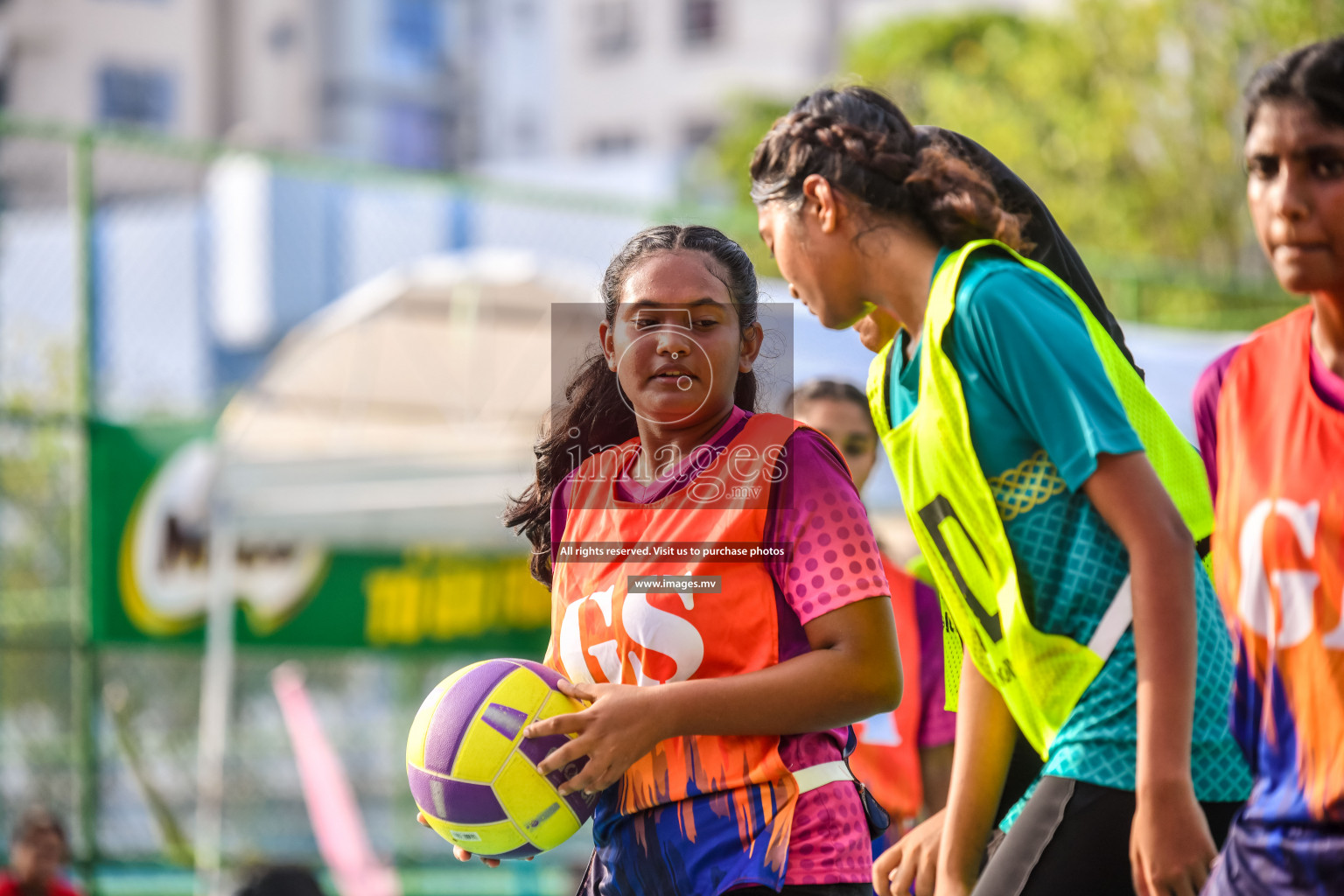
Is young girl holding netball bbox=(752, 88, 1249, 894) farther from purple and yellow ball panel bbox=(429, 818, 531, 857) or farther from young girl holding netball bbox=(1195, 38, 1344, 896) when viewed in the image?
purple and yellow ball panel bbox=(429, 818, 531, 857)

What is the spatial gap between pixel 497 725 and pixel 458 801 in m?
0.13

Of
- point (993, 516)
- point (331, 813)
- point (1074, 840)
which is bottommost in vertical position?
point (331, 813)

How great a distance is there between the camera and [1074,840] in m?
2.37

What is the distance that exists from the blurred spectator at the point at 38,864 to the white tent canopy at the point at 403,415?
177cm

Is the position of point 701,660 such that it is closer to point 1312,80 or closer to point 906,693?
point 1312,80

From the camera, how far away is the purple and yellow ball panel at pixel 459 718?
2.35 meters

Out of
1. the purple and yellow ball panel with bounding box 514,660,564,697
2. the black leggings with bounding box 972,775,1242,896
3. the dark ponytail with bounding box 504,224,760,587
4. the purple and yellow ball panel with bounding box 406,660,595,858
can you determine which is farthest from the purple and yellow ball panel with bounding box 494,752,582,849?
the black leggings with bounding box 972,775,1242,896

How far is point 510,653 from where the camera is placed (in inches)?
353

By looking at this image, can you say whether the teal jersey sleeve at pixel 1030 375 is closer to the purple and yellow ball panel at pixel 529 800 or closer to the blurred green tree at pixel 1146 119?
the purple and yellow ball panel at pixel 529 800

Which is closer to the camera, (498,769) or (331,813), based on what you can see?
(498,769)

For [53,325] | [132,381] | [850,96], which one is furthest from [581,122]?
[850,96]

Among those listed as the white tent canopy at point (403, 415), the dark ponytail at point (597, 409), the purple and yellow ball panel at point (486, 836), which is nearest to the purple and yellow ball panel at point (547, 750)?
the purple and yellow ball panel at point (486, 836)

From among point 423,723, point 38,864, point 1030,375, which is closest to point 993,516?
point 1030,375

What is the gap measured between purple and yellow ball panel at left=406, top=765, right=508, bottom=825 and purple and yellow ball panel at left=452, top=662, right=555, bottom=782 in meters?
0.02
